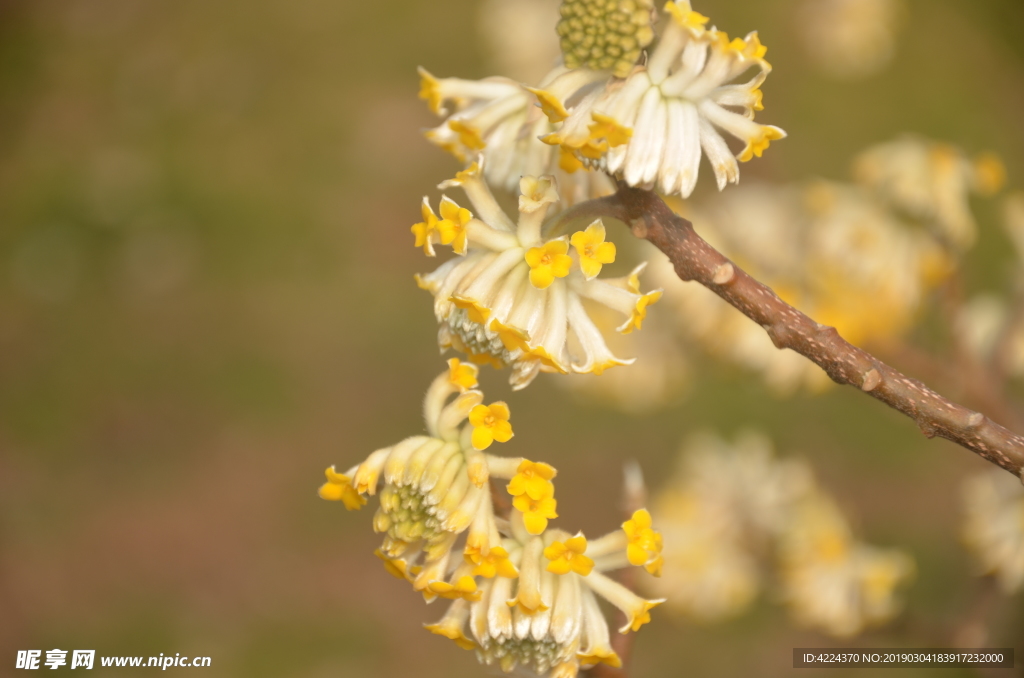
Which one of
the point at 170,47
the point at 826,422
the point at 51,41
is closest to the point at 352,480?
the point at 826,422

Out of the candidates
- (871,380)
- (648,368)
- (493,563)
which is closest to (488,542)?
(493,563)

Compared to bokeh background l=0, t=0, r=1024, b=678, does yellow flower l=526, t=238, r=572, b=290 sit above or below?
below

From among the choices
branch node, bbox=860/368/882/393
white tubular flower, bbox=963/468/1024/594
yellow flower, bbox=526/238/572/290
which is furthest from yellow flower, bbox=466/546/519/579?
white tubular flower, bbox=963/468/1024/594

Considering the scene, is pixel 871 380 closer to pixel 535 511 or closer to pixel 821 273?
pixel 535 511

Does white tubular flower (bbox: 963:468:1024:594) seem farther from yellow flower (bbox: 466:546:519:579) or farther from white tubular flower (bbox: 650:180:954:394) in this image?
yellow flower (bbox: 466:546:519:579)

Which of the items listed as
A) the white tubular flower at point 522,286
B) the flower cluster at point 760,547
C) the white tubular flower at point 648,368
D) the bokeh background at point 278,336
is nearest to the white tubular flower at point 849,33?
the bokeh background at point 278,336

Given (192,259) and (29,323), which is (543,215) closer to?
(192,259)
